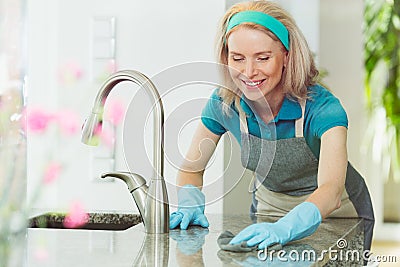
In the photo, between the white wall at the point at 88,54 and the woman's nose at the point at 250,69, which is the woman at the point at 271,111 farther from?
the white wall at the point at 88,54

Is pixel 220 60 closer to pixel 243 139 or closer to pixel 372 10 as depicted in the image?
pixel 243 139

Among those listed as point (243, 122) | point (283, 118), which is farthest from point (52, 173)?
point (283, 118)

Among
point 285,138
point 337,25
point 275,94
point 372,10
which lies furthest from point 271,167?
point 372,10

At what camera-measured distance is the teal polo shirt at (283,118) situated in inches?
63.8

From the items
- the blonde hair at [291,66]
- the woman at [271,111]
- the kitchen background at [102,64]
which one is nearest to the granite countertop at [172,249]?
the woman at [271,111]

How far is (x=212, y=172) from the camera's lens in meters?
1.92

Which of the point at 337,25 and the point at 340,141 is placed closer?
the point at 340,141

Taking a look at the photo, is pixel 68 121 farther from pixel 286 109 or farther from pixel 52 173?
pixel 286 109

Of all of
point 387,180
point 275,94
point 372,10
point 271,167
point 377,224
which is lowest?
point 377,224

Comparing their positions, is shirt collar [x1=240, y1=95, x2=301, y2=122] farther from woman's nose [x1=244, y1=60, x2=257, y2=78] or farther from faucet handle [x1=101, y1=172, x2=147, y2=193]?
faucet handle [x1=101, y1=172, x2=147, y2=193]

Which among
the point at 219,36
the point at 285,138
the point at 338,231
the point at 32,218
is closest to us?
the point at 338,231

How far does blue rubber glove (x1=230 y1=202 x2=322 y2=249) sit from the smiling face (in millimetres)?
551

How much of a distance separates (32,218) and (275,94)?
0.71 meters

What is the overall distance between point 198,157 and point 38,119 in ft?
2.33
